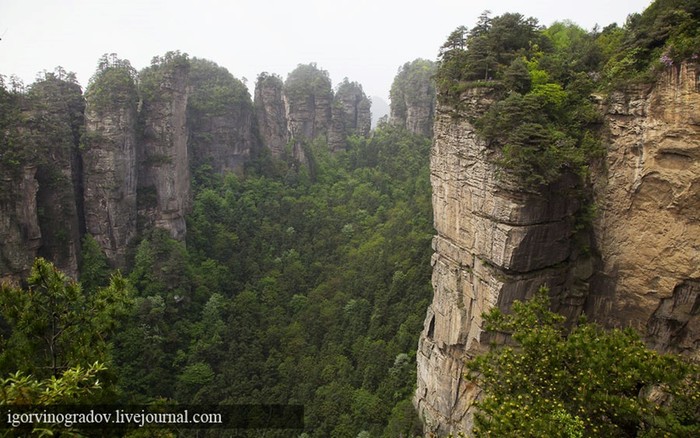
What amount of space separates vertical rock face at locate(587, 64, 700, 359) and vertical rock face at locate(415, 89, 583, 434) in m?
1.45

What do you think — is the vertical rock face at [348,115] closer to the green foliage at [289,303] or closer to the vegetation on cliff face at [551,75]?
the green foliage at [289,303]

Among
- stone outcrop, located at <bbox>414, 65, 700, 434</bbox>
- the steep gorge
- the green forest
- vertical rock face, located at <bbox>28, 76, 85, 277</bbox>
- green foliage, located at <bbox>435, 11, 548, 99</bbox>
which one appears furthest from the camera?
vertical rock face, located at <bbox>28, 76, 85, 277</bbox>

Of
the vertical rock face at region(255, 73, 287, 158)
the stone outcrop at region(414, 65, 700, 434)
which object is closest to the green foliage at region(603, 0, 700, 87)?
the stone outcrop at region(414, 65, 700, 434)

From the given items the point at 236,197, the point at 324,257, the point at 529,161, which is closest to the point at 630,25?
the point at 529,161

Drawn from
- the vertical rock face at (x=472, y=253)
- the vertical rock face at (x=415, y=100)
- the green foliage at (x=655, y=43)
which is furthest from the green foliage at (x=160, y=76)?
the green foliage at (x=655, y=43)

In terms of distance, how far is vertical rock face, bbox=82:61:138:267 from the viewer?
110 feet

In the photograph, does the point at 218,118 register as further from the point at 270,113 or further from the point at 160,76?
the point at 160,76

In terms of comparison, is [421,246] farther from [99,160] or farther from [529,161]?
[99,160]

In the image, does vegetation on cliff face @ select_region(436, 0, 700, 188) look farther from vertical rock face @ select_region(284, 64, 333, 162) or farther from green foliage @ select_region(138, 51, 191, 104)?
vertical rock face @ select_region(284, 64, 333, 162)

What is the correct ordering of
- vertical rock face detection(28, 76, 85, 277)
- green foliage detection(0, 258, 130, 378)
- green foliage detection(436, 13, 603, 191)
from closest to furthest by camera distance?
green foliage detection(0, 258, 130, 378)
green foliage detection(436, 13, 603, 191)
vertical rock face detection(28, 76, 85, 277)

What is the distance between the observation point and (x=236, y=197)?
49.0 meters

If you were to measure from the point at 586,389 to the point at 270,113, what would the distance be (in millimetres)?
53466

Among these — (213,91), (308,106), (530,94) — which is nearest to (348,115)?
(308,106)

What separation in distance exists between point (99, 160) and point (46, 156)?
4.13m
